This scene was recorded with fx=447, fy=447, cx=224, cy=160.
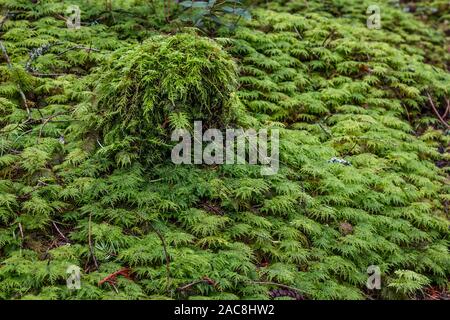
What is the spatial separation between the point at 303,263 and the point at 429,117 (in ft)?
12.0

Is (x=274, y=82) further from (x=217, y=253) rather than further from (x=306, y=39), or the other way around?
(x=217, y=253)

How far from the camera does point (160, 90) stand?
13.4 feet

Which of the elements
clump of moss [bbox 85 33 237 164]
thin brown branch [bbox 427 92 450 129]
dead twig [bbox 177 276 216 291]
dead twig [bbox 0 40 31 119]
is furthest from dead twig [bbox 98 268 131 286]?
thin brown branch [bbox 427 92 450 129]

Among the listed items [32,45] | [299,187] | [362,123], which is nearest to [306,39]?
[362,123]

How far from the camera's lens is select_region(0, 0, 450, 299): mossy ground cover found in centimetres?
345

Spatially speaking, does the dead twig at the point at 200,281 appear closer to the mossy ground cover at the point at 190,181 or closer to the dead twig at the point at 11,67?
the mossy ground cover at the point at 190,181

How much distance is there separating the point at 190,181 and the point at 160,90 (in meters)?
0.88

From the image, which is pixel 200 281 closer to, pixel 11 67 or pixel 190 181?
pixel 190 181

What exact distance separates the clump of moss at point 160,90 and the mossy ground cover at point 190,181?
0.5 inches

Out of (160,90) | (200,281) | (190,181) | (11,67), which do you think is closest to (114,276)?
(200,281)

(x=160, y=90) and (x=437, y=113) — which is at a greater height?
(x=160, y=90)

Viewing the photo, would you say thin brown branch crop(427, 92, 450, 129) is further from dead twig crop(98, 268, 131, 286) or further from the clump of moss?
dead twig crop(98, 268, 131, 286)

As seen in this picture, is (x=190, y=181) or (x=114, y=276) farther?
(x=190, y=181)

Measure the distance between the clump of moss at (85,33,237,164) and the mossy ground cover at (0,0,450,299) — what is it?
0.01 metres
